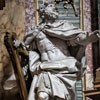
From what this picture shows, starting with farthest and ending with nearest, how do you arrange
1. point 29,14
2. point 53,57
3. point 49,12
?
point 29,14 → point 49,12 → point 53,57

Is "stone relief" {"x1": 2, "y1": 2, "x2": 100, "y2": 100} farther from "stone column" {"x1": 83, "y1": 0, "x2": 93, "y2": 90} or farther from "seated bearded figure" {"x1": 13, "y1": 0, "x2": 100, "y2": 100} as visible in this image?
"stone column" {"x1": 83, "y1": 0, "x2": 93, "y2": 90}

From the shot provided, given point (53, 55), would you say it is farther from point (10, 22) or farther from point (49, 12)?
point (10, 22)

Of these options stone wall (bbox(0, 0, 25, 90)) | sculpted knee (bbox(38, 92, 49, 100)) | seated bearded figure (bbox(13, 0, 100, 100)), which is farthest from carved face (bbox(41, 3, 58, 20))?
sculpted knee (bbox(38, 92, 49, 100))

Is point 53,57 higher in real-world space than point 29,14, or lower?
lower

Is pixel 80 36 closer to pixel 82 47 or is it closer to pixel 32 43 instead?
pixel 82 47

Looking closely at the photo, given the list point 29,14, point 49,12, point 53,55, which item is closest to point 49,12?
point 49,12

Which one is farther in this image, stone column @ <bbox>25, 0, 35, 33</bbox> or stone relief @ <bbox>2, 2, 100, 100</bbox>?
stone column @ <bbox>25, 0, 35, 33</bbox>

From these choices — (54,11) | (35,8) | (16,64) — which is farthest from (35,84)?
(35,8)

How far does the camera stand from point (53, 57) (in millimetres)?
5453

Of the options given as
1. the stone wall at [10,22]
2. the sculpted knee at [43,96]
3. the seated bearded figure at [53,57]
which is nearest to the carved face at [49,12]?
the seated bearded figure at [53,57]

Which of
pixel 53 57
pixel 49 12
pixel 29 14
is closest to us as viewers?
pixel 53 57

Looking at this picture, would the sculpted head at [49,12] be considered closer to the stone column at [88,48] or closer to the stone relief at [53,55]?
the stone relief at [53,55]

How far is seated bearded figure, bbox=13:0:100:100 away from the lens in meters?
5.28

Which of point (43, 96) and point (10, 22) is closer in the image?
point (43, 96)
